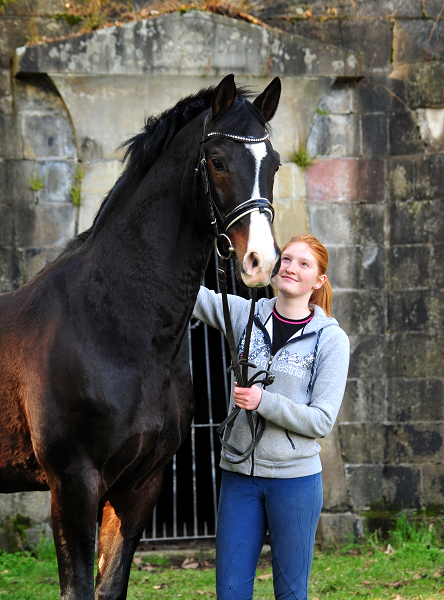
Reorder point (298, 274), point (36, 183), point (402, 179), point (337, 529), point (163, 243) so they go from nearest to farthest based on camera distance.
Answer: point (163, 243)
point (298, 274)
point (36, 183)
point (337, 529)
point (402, 179)

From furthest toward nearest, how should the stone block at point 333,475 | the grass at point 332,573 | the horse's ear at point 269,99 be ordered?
1. the stone block at point 333,475
2. the grass at point 332,573
3. the horse's ear at point 269,99

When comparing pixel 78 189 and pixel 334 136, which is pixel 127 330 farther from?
pixel 334 136

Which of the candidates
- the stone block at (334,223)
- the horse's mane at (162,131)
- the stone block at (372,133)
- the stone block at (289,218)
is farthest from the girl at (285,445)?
the stone block at (372,133)

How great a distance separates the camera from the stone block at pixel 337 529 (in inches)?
198

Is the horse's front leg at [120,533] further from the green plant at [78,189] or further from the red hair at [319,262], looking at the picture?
the green plant at [78,189]

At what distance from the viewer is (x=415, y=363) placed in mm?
5180

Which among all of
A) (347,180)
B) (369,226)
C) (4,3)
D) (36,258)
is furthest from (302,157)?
(4,3)

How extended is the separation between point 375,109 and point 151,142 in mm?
3191

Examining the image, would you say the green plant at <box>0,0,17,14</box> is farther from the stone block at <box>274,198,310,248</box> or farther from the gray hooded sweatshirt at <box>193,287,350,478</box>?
the gray hooded sweatshirt at <box>193,287,350,478</box>

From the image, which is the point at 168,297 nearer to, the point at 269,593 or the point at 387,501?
the point at 269,593

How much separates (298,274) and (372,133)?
305cm

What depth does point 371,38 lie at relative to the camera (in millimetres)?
5332

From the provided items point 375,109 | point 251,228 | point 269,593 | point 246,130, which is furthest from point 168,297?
point 375,109

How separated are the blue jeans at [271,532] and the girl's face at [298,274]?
732mm
